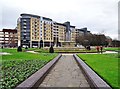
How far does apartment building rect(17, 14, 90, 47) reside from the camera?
388ft

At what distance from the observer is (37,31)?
411 ft

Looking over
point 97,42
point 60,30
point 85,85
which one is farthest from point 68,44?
point 60,30

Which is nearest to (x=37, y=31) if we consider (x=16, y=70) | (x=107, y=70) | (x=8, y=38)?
(x=8, y=38)

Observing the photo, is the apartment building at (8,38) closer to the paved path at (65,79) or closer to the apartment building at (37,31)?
the apartment building at (37,31)

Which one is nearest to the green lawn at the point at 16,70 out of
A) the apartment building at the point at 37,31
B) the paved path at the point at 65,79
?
the paved path at the point at 65,79

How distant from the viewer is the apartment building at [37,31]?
118375mm

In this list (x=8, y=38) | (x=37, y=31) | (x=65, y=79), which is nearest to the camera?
(x=65, y=79)

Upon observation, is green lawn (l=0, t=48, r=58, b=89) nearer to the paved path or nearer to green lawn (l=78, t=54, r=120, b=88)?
the paved path

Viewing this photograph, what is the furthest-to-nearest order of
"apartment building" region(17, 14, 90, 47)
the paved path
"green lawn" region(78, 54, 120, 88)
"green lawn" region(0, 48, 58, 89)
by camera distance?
1. "apartment building" region(17, 14, 90, 47)
2. the paved path
3. "green lawn" region(78, 54, 120, 88)
4. "green lawn" region(0, 48, 58, 89)

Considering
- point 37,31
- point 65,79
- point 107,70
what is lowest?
point 65,79

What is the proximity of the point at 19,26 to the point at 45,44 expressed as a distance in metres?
17.6

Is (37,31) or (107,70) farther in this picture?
(37,31)

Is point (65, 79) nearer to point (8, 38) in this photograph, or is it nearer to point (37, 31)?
point (37, 31)

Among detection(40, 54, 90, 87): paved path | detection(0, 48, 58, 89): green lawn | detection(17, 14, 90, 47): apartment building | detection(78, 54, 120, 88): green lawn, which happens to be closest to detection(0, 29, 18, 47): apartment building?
detection(17, 14, 90, 47): apartment building
